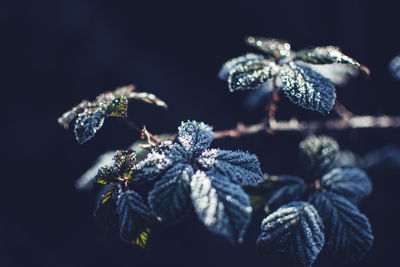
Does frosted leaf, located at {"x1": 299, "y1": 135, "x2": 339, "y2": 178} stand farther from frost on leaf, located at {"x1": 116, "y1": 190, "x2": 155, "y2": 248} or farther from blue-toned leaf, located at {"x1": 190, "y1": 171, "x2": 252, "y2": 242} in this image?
frost on leaf, located at {"x1": 116, "y1": 190, "x2": 155, "y2": 248}

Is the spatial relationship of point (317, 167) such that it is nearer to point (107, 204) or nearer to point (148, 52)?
point (107, 204)

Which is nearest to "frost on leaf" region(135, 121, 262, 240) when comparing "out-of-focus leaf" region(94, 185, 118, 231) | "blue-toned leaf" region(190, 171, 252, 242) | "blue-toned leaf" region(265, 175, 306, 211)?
"blue-toned leaf" region(190, 171, 252, 242)

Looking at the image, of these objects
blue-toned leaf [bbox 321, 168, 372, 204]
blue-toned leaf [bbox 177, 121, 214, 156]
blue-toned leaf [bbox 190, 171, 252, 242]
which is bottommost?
blue-toned leaf [bbox 321, 168, 372, 204]

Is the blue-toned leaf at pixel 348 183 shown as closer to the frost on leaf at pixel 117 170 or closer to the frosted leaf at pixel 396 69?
the frosted leaf at pixel 396 69

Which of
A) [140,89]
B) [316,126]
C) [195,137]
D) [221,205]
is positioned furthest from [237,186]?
[140,89]

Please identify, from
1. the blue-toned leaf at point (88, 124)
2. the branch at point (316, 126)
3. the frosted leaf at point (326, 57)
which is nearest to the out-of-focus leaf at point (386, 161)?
the branch at point (316, 126)

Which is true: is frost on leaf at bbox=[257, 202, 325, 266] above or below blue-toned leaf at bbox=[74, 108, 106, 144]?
below

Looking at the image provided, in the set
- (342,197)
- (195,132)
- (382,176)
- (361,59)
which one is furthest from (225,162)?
(361,59)

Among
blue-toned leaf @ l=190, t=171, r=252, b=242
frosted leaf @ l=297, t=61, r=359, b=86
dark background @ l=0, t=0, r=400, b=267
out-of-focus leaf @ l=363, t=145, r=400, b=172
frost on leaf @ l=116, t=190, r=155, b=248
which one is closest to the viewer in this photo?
blue-toned leaf @ l=190, t=171, r=252, b=242
